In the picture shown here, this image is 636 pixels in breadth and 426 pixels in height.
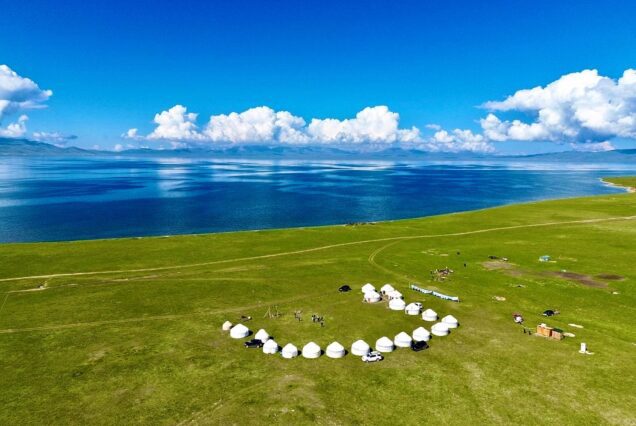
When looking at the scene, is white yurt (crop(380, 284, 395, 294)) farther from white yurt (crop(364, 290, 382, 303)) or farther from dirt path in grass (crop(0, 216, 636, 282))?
dirt path in grass (crop(0, 216, 636, 282))

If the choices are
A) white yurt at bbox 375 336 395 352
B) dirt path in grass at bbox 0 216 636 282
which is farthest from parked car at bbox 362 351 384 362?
dirt path in grass at bbox 0 216 636 282

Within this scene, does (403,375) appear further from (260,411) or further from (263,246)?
(263,246)

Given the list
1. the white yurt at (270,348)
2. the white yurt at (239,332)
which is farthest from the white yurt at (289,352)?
the white yurt at (239,332)

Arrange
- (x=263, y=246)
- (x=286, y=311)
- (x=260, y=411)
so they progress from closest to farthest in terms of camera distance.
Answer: (x=260, y=411)
(x=286, y=311)
(x=263, y=246)

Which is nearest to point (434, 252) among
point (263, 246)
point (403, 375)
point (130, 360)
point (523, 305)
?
point (523, 305)

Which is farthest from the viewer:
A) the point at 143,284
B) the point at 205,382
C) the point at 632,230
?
the point at 632,230

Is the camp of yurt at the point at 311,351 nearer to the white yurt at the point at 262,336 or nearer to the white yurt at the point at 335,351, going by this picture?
the white yurt at the point at 335,351
